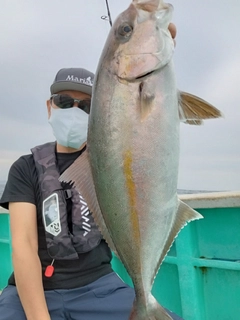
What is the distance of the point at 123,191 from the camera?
79.6 inches

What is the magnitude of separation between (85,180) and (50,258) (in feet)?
4.50

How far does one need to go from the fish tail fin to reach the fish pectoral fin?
3.14 ft

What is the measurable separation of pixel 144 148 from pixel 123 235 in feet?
1.58

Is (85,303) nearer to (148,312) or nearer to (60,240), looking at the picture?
(60,240)

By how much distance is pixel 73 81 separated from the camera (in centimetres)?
323

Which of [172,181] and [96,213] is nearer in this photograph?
[172,181]

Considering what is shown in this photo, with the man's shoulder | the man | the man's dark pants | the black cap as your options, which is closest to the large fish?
the man's dark pants

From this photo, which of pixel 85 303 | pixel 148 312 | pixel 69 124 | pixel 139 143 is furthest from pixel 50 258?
pixel 139 143

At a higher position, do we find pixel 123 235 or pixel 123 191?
pixel 123 191

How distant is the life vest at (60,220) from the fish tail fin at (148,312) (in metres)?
1.14

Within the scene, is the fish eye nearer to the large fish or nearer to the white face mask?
the large fish

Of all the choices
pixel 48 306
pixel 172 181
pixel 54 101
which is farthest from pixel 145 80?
pixel 48 306

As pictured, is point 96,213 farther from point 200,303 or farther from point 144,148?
point 200,303

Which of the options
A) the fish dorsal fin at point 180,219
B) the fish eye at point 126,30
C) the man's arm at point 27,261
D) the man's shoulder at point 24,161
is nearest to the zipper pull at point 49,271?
the man's arm at point 27,261
